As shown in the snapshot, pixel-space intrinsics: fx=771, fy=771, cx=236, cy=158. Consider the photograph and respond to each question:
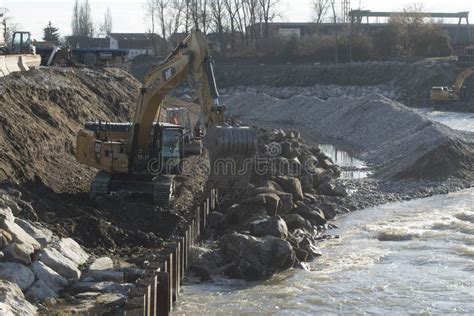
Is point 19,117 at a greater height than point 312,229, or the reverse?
point 19,117

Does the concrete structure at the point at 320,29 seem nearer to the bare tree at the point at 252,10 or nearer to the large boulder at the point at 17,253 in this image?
the bare tree at the point at 252,10

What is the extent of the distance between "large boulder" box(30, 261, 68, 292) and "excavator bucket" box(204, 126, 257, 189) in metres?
4.38

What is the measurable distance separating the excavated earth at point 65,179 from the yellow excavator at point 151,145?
0.51 m

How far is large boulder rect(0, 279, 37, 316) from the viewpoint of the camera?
10.9m

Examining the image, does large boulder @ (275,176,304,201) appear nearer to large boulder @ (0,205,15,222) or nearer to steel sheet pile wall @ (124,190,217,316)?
steel sheet pile wall @ (124,190,217,316)

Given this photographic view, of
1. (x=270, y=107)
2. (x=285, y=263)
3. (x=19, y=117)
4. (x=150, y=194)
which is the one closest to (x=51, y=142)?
(x=19, y=117)

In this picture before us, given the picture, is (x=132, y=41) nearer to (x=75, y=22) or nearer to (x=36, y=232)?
(x=75, y=22)

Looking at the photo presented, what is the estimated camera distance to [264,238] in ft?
52.9

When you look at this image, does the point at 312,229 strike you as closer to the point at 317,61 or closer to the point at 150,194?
the point at 150,194

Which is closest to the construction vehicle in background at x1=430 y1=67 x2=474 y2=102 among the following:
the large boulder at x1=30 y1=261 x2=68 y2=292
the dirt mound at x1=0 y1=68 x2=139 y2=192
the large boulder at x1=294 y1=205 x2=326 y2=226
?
the dirt mound at x1=0 y1=68 x2=139 y2=192

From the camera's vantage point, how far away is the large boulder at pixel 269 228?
17109 mm

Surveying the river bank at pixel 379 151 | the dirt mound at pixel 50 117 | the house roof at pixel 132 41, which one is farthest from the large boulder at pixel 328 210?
the house roof at pixel 132 41

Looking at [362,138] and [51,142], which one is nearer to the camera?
[51,142]

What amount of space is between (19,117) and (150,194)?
5.72 metres
